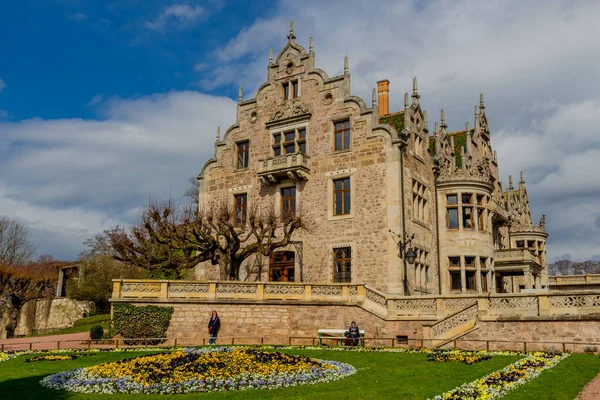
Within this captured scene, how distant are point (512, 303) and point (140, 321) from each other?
16.2m

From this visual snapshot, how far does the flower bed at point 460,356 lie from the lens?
16562 millimetres

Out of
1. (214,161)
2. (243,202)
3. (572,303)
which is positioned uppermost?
(214,161)

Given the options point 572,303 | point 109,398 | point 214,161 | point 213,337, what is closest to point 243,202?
point 214,161

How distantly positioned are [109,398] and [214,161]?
2668 centimetres

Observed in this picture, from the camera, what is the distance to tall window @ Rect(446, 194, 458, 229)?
35.8m

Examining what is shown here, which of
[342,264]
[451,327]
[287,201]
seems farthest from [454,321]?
[287,201]

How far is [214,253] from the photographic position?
31547 mm

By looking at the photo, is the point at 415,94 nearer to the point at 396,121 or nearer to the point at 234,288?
the point at 396,121

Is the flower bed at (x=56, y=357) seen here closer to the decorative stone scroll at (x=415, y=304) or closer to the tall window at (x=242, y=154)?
the decorative stone scroll at (x=415, y=304)

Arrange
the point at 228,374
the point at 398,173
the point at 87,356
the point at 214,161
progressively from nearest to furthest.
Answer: the point at 228,374
the point at 87,356
the point at 398,173
the point at 214,161

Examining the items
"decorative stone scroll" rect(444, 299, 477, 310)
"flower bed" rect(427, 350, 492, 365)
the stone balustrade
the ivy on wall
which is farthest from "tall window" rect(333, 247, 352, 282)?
"flower bed" rect(427, 350, 492, 365)

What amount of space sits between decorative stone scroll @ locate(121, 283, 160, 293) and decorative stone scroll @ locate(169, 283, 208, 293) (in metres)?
0.69

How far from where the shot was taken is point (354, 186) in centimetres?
3219

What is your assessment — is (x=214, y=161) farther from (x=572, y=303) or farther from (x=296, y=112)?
(x=572, y=303)
